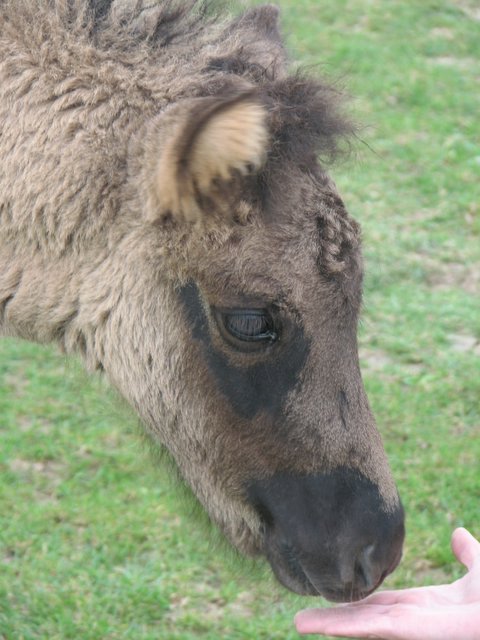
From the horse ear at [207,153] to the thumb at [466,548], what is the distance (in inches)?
66.0

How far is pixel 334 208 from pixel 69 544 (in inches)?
121

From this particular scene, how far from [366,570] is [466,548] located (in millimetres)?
605

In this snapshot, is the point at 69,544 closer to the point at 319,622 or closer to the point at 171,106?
the point at 319,622

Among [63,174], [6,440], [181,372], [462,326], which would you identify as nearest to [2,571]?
[6,440]

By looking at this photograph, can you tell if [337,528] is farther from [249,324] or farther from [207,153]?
[207,153]

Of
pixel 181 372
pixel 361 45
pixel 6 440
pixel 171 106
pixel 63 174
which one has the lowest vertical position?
pixel 6 440

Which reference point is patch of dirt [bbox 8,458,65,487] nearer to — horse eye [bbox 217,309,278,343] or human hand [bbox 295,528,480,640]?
human hand [bbox 295,528,480,640]

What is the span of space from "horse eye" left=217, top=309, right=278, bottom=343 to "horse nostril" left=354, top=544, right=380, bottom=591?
2.72 ft

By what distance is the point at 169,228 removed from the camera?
12.3 feet

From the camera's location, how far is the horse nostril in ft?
12.4

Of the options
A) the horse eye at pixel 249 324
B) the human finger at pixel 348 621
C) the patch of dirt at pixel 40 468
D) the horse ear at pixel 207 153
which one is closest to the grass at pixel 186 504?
the patch of dirt at pixel 40 468

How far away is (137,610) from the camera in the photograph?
18.1 feet

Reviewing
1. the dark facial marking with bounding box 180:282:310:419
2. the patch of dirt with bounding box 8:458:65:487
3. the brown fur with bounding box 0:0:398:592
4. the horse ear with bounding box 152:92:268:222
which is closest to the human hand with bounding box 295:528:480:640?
the brown fur with bounding box 0:0:398:592

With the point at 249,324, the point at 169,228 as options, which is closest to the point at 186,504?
the point at 249,324
